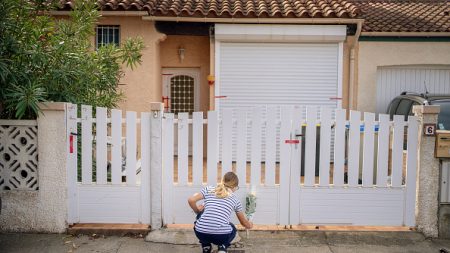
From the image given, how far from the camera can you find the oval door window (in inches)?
498

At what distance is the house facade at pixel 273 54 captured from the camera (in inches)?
432

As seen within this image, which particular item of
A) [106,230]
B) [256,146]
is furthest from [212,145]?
[106,230]

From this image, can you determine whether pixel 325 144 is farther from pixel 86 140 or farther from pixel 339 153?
pixel 86 140

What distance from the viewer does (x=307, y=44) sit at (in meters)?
11.6

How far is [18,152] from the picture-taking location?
20.2ft

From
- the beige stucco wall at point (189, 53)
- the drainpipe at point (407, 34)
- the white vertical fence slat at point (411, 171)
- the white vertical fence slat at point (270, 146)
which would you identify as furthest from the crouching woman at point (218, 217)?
the drainpipe at point (407, 34)

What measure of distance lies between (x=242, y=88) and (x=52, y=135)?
624cm

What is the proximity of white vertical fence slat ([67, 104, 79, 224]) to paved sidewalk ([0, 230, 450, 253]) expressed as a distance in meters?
0.33

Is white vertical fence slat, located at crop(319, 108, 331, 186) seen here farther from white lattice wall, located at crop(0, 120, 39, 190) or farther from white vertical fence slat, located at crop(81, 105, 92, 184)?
white lattice wall, located at crop(0, 120, 39, 190)

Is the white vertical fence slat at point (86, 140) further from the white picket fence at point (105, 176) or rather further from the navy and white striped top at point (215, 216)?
the navy and white striped top at point (215, 216)

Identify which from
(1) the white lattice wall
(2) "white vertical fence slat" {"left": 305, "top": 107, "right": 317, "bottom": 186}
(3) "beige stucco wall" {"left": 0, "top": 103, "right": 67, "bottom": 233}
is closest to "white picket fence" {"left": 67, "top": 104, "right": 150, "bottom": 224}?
(3) "beige stucco wall" {"left": 0, "top": 103, "right": 67, "bottom": 233}

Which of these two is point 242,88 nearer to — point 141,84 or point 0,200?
point 141,84

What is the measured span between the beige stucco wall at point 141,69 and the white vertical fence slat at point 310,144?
5.98 m

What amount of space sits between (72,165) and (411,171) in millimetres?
4384
